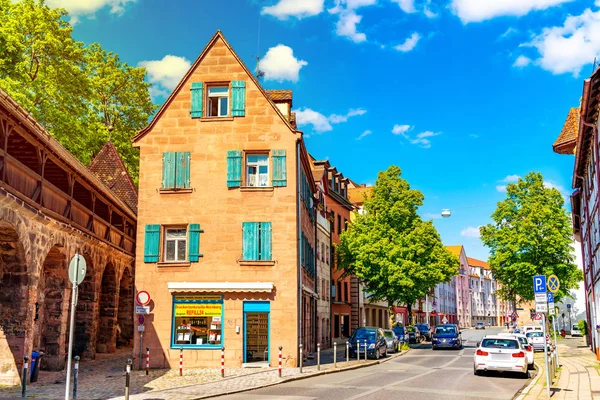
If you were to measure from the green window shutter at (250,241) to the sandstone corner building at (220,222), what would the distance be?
0.14 feet

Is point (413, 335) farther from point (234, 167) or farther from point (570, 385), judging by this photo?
point (570, 385)

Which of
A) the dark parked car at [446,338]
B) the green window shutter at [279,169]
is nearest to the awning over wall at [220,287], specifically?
the green window shutter at [279,169]

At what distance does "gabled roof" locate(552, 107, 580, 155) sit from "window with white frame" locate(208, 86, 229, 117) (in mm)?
21436

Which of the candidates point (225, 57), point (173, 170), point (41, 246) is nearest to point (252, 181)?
point (173, 170)

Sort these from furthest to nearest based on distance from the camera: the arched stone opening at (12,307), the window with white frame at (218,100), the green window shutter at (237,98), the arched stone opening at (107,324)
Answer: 1. the arched stone opening at (107,324)
2. the window with white frame at (218,100)
3. the green window shutter at (237,98)
4. the arched stone opening at (12,307)

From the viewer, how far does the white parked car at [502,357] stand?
21625mm

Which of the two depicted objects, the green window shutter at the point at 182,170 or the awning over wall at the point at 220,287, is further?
the green window shutter at the point at 182,170

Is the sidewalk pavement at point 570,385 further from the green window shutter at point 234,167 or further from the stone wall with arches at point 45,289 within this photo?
the stone wall with arches at point 45,289

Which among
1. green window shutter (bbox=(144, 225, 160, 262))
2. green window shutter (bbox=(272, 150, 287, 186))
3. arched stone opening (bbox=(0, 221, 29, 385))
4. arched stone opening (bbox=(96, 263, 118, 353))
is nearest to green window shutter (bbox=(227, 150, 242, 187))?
green window shutter (bbox=(272, 150, 287, 186))

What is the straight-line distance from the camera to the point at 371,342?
32625 mm

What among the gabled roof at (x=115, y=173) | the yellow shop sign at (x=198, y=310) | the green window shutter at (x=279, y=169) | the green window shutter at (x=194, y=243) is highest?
the gabled roof at (x=115, y=173)

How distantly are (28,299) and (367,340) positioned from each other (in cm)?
1904

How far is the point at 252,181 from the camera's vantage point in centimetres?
2667

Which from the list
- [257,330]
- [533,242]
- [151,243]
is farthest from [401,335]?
[151,243]
